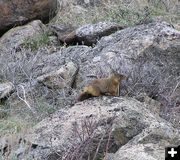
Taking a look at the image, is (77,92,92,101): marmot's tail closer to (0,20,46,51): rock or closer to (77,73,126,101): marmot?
(77,73,126,101): marmot

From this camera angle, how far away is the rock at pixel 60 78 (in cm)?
584

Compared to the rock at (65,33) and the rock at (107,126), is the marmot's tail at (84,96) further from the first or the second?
the rock at (65,33)

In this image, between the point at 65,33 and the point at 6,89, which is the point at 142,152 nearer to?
the point at 6,89

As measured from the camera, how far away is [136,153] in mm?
3408

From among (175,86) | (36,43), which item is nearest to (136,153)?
(175,86)

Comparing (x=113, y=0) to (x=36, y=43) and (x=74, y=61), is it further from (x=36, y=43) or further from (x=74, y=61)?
(x=74, y=61)

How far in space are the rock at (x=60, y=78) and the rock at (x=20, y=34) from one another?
217 cm

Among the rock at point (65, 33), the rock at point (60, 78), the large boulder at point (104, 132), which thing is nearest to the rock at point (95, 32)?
the rock at point (65, 33)

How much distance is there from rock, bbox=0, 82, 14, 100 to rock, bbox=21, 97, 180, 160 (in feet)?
5.17

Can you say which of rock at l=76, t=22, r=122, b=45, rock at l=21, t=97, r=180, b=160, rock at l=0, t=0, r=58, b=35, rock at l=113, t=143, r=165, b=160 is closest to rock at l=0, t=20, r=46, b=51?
rock at l=0, t=0, r=58, b=35

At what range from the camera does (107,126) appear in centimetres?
396

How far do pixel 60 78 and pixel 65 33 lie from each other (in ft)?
8.54

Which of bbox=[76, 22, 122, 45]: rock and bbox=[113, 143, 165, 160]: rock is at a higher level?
bbox=[113, 143, 165, 160]: rock

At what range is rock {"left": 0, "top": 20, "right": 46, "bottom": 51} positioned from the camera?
26.9 ft
